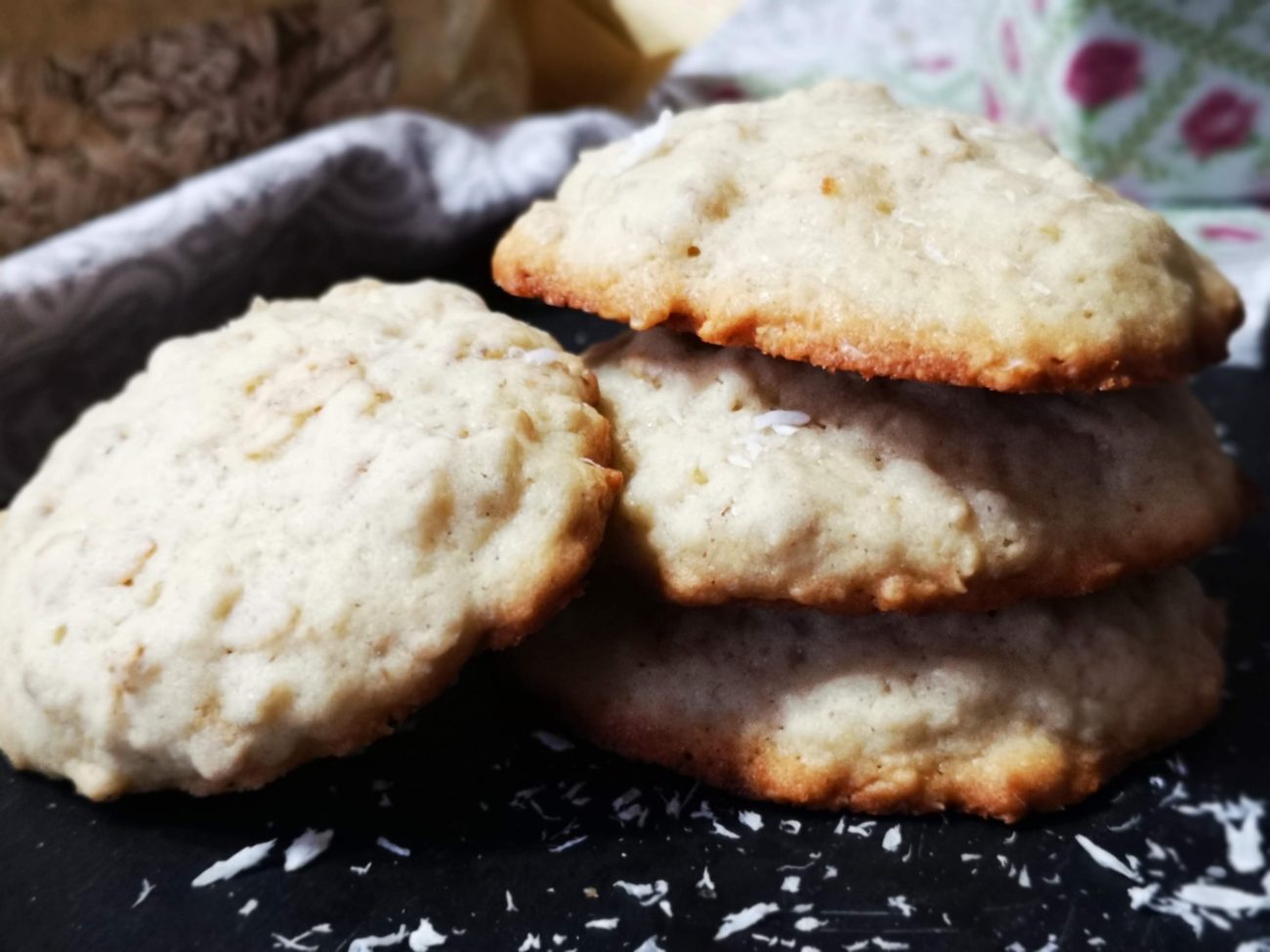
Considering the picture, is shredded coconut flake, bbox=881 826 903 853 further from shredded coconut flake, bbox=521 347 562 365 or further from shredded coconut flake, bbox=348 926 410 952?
shredded coconut flake, bbox=521 347 562 365

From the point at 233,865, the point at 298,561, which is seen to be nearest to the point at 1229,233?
the point at 298,561

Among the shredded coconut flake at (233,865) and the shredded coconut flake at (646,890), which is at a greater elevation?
the shredded coconut flake at (646,890)

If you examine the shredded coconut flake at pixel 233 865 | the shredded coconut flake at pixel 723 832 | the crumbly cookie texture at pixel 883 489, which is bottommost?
the shredded coconut flake at pixel 233 865

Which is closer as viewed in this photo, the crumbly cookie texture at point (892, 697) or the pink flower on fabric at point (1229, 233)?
the crumbly cookie texture at point (892, 697)

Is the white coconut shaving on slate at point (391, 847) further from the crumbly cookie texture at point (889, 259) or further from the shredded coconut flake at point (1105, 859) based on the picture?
the shredded coconut flake at point (1105, 859)

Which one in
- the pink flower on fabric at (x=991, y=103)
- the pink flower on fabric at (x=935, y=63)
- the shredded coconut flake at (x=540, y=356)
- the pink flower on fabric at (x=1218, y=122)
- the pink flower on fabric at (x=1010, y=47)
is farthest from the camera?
the pink flower on fabric at (x=935, y=63)

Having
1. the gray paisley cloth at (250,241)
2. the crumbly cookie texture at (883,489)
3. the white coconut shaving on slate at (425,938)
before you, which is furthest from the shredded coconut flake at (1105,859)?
the gray paisley cloth at (250,241)

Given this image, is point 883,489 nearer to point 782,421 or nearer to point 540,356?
point 782,421
